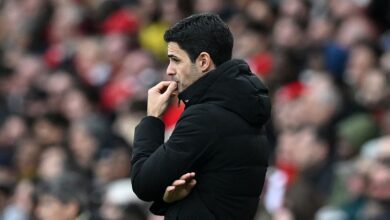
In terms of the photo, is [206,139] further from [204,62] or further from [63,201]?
[63,201]

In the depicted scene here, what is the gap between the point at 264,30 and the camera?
10539mm

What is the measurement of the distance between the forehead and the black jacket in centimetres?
12

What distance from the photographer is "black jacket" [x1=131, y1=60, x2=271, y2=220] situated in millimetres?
Answer: 4215

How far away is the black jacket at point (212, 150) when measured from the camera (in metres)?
4.21

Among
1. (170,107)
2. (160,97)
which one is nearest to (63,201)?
(160,97)

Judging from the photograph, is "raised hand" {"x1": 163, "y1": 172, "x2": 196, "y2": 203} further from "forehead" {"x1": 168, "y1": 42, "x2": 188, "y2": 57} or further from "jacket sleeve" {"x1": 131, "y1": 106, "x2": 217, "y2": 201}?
"forehead" {"x1": 168, "y1": 42, "x2": 188, "y2": 57}

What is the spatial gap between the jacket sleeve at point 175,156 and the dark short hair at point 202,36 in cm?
22

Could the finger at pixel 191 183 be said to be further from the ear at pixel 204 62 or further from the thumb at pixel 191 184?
the ear at pixel 204 62

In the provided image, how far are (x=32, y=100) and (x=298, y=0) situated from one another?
3.06m

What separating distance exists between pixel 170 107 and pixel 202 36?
5222mm

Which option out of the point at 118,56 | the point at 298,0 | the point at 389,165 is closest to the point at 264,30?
the point at 298,0

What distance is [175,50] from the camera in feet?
14.2

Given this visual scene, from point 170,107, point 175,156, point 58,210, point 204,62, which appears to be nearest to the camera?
point 175,156

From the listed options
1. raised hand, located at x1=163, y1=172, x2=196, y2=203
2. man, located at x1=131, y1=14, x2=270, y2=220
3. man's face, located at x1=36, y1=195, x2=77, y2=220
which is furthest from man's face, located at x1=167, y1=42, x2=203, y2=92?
man's face, located at x1=36, y1=195, x2=77, y2=220
